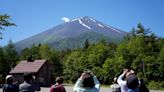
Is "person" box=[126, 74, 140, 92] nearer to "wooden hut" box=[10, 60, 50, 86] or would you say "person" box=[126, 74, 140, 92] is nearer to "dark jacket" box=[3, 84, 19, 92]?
"dark jacket" box=[3, 84, 19, 92]

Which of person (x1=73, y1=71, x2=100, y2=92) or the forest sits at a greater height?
the forest

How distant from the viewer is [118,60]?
77.1 m

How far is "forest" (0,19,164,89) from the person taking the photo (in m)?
73.4

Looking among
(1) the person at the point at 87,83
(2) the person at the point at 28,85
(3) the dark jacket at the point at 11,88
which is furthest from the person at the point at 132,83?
(3) the dark jacket at the point at 11,88

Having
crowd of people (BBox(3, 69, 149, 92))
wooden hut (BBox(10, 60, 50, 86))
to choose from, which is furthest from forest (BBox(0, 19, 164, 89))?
crowd of people (BBox(3, 69, 149, 92))

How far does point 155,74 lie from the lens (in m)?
72.8

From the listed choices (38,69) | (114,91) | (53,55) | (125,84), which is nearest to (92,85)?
(125,84)

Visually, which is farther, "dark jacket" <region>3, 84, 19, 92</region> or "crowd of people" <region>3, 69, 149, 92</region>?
"dark jacket" <region>3, 84, 19, 92</region>

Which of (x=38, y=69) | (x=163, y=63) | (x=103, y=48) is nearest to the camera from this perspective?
(x=163, y=63)

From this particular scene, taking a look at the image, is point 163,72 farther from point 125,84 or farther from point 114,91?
point 125,84

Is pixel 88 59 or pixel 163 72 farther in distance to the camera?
pixel 88 59

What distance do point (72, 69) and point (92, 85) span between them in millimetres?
83056

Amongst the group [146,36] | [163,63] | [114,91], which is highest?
[146,36]

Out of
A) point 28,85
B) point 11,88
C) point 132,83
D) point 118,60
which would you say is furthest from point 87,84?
point 118,60
